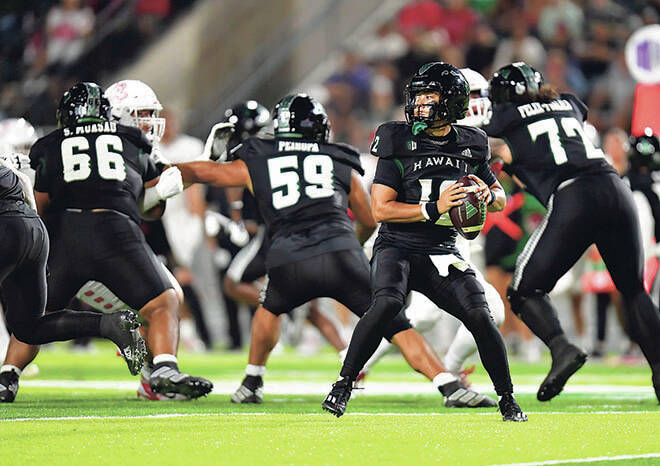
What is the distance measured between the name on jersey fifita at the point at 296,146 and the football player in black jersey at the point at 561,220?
3.36 ft

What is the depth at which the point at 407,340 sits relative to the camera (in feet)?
22.8

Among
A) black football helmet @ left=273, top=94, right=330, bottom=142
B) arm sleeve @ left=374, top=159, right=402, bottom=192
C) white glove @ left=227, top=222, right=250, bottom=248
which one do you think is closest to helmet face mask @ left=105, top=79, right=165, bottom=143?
black football helmet @ left=273, top=94, right=330, bottom=142

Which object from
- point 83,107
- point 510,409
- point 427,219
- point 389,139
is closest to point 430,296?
point 427,219

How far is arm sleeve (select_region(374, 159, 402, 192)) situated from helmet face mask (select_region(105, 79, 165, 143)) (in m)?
1.87

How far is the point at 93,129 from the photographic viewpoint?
707 cm

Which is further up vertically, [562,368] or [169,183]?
[169,183]

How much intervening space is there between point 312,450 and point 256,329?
8.30 ft

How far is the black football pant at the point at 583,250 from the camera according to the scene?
22.3 feet

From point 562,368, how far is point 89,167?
2780 mm

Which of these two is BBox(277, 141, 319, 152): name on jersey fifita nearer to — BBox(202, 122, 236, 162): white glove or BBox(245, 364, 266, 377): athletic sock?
BBox(202, 122, 236, 162): white glove

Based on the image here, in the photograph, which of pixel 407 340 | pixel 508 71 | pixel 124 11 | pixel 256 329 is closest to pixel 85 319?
pixel 256 329

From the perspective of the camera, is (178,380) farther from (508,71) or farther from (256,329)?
(508,71)

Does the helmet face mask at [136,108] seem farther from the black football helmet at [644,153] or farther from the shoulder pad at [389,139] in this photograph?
the black football helmet at [644,153]

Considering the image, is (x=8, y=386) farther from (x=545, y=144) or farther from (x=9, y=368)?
(x=545, y=144)
